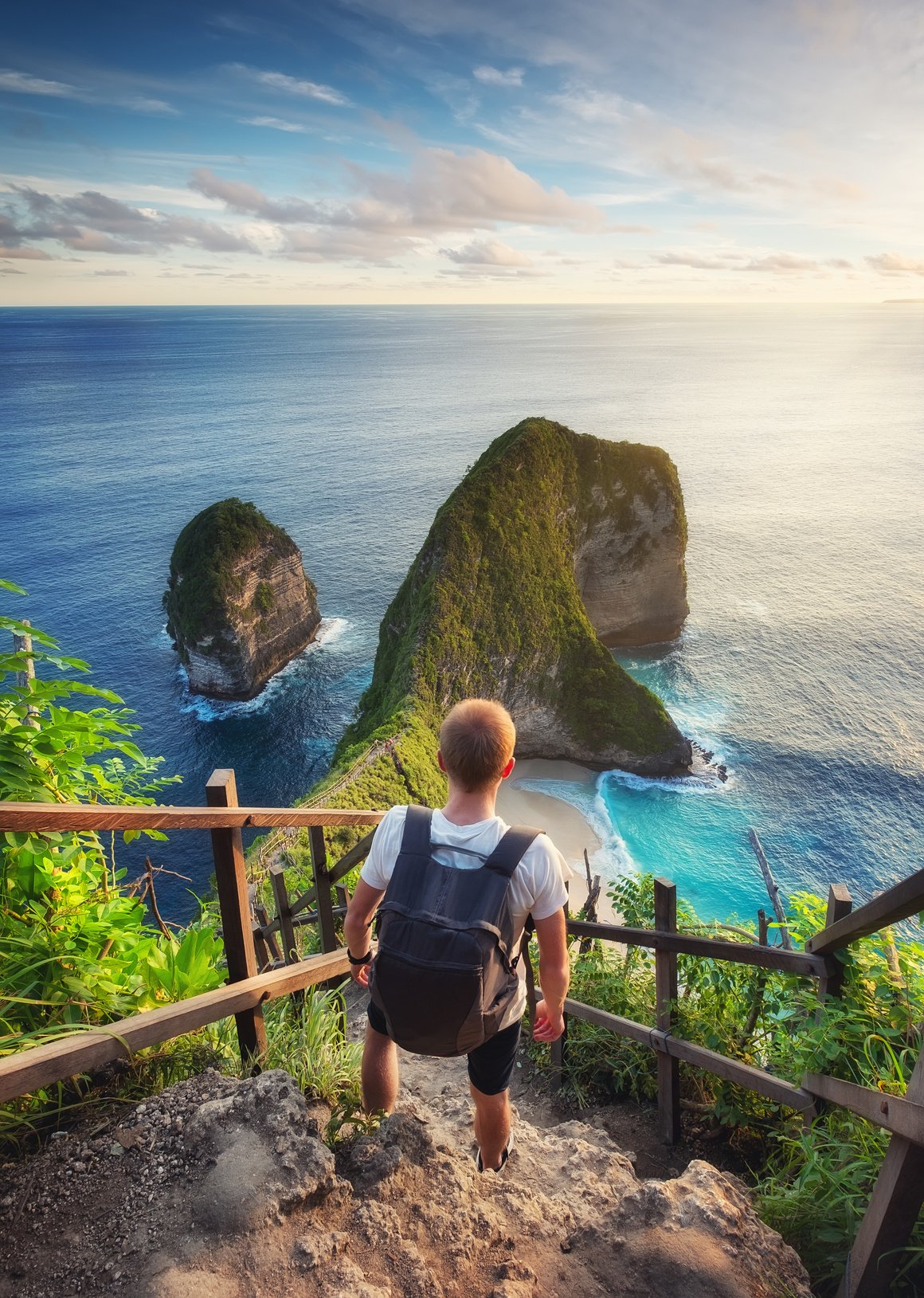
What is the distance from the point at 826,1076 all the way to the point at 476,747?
1.94 meters

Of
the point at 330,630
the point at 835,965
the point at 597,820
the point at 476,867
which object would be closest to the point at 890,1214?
the point at 835,965

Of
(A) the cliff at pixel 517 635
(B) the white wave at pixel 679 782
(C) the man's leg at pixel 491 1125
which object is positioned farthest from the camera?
(B) the white wave at pixel 679 782

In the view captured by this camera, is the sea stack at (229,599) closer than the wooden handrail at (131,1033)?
No

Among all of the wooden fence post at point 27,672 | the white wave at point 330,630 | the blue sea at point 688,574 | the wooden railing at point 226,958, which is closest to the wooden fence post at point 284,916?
the wooden railing at point 226,958

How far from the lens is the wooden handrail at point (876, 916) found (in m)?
2.28

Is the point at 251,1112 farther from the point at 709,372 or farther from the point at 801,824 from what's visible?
the point at 709,372

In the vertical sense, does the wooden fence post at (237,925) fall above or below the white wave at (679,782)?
above

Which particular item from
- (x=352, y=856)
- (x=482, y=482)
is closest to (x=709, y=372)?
(x=482, y=482)

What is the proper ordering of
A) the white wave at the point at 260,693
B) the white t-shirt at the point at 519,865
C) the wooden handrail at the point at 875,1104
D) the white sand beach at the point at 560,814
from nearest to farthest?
the wooden handrail at the point at 875,1104 → the white t-shirt at the point at 519,865 → the white sand beach at the point at 560,814 → the white wave at the point at 260,693

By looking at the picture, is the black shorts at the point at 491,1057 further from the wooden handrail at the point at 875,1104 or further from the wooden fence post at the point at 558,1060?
the wooden fence post at the point at 558,1060

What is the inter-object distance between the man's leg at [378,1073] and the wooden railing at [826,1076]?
1.54 m

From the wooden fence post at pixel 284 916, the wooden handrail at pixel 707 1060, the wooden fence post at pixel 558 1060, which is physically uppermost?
the wooden handrail at pixel 707 1060

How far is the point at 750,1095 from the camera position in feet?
12.6

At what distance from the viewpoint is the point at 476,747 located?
8.41 feet
